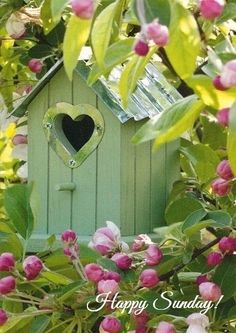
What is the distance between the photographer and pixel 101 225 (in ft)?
4.62

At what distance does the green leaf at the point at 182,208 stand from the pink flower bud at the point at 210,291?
172 millimetres

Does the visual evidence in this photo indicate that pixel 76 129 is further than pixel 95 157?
Yes

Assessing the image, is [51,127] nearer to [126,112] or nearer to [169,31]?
[126,112]

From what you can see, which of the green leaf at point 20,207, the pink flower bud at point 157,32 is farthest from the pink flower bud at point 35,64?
the pink flower bud at point 157,32

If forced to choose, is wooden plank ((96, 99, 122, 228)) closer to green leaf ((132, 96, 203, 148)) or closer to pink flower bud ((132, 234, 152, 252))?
pink flower bud ((132, 234, 152, 252))

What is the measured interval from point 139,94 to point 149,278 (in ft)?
1.37

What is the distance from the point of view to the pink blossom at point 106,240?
1.18m

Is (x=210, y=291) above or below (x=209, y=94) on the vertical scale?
below

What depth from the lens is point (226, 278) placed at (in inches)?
44.4

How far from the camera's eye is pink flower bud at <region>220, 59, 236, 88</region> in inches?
27.6

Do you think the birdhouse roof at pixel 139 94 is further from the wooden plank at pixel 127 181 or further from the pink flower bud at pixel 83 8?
the pink flower bud at pixel 83 8

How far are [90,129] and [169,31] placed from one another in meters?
0.82

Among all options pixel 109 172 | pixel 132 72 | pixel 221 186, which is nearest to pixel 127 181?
pixel 109 172

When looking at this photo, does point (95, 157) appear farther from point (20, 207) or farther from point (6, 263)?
point (6, 263)
